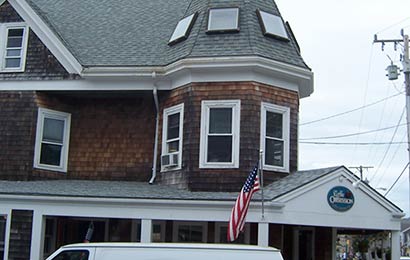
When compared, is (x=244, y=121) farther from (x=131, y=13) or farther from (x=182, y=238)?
(x=131, y=13)

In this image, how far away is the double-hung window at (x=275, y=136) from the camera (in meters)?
16.1

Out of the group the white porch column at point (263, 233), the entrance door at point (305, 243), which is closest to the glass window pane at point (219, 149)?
the white porch column at point (263, 233)

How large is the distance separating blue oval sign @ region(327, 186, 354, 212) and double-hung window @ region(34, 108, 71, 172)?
780 centimetres

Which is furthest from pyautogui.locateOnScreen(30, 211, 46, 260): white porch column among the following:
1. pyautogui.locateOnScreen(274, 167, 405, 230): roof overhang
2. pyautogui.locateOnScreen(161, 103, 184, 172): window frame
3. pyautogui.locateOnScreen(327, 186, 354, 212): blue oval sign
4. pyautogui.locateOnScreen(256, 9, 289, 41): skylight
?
pyautogui.locateOnScreen(256, 9, 289, 41): skylight

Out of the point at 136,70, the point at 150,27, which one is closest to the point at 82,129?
A: the point at 136,70

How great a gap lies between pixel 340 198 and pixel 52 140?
8351 millimetres

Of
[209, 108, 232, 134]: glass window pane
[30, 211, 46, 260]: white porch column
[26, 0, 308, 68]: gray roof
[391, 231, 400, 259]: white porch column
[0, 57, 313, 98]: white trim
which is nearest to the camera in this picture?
[391, 231, 400, 259]: white porch column

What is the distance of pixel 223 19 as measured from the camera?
1706 centimetres

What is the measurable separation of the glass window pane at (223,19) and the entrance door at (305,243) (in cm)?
609

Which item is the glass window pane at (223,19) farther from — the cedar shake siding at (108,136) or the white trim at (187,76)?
the cedar shake siding at (108,136)

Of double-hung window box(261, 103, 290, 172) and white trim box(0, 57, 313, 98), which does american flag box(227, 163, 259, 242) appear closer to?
double-hung window box(261, 103, 290, 172)

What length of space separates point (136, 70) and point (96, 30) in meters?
3.36

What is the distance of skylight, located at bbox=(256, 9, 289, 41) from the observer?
55.7ft

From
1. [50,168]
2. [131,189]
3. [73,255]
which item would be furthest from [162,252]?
[50,168]
